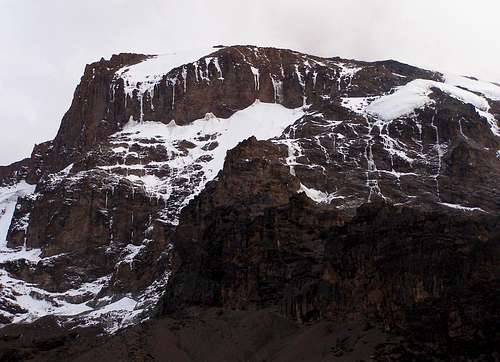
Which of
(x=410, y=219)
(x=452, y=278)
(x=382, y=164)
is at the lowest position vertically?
(x=452, y=278)

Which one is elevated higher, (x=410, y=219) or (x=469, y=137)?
(x=469, y=137)

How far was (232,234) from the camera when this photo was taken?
154m

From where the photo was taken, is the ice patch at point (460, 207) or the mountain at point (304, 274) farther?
the ice patch at point (460, 207)

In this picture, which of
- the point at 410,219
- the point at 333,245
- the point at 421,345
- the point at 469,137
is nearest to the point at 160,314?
the point at 333,245

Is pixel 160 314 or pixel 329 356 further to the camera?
pixel 160 314

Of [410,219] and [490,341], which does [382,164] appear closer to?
[410,219]

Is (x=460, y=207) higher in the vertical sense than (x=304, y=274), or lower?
higher

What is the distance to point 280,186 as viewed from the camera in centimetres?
17675

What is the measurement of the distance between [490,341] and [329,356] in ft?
65.3

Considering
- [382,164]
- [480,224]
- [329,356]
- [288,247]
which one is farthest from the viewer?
[382,164]

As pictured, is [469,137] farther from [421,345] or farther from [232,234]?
[421,345]

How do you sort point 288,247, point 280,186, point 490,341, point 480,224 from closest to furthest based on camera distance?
point 490,341, point 480,224, point 288,247, point 280,186

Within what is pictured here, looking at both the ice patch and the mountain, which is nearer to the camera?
the mountain

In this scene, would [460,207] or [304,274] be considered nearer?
[304,274]
